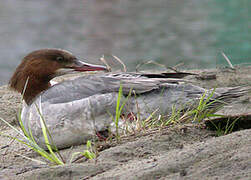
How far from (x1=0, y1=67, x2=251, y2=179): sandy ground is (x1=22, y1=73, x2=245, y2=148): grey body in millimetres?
316

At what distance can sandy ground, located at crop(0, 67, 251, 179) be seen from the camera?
2125 mm

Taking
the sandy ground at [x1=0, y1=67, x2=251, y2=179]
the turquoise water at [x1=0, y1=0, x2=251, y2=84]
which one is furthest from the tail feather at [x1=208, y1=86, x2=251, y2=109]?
the turquoise water at [x1=0, y1=0, x2=251, y2=84]

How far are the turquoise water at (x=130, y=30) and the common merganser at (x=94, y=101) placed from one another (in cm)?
485

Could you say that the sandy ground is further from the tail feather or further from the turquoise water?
the turquoise water

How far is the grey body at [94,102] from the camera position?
12.1 feet

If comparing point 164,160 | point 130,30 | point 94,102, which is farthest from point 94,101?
point 130,30

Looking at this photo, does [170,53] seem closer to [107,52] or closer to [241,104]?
[107,52]

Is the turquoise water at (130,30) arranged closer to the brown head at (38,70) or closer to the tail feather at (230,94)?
the brown head at (38,70)

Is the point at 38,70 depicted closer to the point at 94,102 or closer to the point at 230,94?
the point at 94,102

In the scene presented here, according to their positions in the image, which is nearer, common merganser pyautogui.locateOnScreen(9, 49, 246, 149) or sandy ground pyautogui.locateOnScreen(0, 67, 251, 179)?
sandy ground pyautogui.locateOnScreen(0, 67, 251, 179)

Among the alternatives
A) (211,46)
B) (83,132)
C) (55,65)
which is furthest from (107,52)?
(83,132)

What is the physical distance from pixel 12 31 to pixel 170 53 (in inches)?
200

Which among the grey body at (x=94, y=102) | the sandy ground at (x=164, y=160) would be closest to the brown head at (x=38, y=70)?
the grey body at (x=94, y=102)

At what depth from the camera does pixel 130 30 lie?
13164mm
